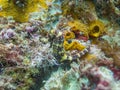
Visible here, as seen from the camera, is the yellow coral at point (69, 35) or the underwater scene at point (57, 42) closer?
the underwater scene at point (57, 42)

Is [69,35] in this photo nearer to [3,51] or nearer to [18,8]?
[3,51]

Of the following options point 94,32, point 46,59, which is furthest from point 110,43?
point 46,59

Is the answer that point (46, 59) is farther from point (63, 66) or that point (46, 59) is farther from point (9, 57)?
point (9, 57)

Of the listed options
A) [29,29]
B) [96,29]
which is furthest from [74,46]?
[29,29]

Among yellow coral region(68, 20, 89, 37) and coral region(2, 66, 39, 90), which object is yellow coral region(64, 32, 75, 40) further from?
coral region(2, 66, 39, 90)

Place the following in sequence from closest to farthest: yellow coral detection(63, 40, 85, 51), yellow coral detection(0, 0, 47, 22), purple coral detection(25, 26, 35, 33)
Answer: yellow coral detection(63, 40, 85, 51), purple coral detection(25, 26, 35, 33), yellow coral detection(0, 0, 47, 22)

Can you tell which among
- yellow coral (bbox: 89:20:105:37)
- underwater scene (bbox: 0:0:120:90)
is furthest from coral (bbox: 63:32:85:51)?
yellow coral (bbox: 89:20:105:37)

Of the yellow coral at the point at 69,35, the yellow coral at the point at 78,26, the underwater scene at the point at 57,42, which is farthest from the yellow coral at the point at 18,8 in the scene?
the yellow coral at the point at 69,35

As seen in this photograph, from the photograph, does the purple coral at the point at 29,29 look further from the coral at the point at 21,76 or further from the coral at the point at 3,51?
the coral at the point at 21,76
